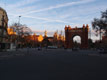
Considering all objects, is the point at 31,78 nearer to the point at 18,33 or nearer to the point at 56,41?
the point at 18,33

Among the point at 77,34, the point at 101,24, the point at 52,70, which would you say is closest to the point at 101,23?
the point at 101,24

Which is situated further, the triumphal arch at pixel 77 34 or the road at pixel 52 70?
the triumphal arch at pixel 77 34

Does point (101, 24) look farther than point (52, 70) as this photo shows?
Yes

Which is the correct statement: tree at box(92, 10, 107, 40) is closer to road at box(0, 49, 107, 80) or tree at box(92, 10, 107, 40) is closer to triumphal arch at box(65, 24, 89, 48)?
road at box(0, 49, 107, 80)

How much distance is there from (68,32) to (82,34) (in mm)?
9035

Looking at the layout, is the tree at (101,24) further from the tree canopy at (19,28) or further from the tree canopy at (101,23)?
the tree canopy at (19,28)

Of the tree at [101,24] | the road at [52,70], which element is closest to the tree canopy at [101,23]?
the tree at [101,24]

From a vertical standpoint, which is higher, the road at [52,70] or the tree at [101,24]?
the tree at [101,24]

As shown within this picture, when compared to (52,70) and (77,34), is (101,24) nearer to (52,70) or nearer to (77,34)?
(52,70)

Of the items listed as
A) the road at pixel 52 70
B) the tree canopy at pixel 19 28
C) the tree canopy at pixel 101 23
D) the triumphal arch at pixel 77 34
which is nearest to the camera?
the road at pixel 52 70

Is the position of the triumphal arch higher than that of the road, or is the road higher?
the triumphal arch

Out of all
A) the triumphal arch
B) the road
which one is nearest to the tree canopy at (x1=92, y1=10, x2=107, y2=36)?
the road

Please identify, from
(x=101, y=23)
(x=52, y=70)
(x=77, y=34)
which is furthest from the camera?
(x=77, y=34)

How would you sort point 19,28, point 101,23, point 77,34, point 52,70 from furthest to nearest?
point 77,34, point 19,28, point 101,23, point 52,70
